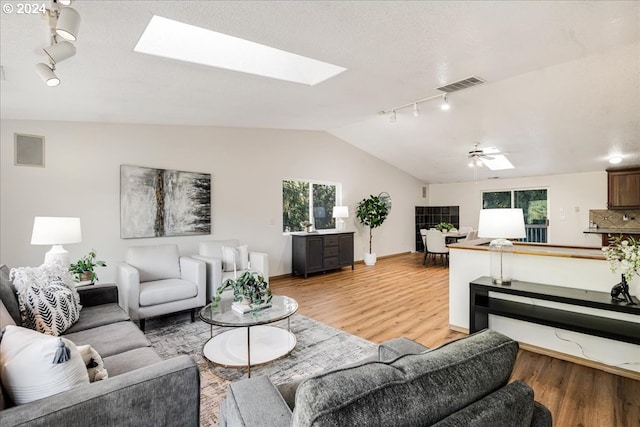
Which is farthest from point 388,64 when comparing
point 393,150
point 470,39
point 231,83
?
point 393,150

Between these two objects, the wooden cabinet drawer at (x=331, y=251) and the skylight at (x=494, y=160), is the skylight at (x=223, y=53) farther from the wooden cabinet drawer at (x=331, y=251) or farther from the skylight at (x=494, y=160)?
the skylight at (x=494, y=160)

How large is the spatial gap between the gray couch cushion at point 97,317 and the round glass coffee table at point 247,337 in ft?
2.07

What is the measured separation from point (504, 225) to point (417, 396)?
233 centimetres

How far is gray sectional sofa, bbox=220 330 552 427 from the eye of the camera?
668 mm

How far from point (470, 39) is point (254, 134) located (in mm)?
3741

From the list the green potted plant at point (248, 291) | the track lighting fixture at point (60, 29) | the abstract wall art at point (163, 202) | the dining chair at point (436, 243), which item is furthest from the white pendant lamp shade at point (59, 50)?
the dining chair at point (436, 243)

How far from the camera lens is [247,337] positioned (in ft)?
8.48

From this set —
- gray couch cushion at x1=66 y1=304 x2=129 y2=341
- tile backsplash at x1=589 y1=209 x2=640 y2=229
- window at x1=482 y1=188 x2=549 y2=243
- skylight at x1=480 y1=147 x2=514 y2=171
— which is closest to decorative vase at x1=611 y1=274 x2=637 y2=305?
gray couch cushion at x1=66 y1=304 x2=129 y2=341

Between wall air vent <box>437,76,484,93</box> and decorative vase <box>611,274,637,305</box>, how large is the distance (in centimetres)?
231

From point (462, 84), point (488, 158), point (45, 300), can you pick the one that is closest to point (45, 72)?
point (45, 300)

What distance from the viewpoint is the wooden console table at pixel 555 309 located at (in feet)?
7.26

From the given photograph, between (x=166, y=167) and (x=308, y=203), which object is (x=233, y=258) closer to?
(x=166, y=167)

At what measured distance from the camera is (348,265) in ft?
21.5

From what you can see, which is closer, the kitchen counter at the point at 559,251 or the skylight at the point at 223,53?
the skylight at the point at 223,53
